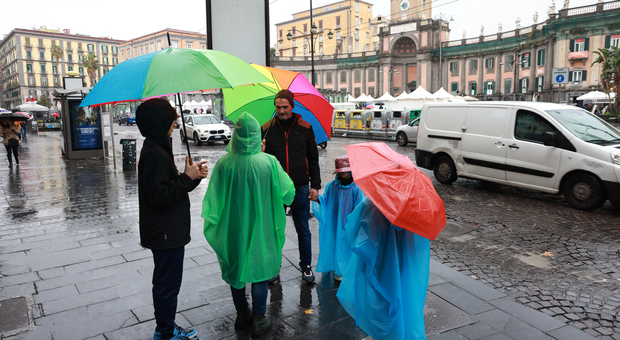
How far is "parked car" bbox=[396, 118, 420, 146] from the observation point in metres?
19.3

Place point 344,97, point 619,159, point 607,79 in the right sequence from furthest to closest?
point 344,97 → point 607,79 → point 619,159

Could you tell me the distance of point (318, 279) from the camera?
163 inches

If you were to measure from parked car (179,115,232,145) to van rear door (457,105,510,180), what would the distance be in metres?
14.2

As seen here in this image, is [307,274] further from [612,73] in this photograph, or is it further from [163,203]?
[612,73]

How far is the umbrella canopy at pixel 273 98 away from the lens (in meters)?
3.86

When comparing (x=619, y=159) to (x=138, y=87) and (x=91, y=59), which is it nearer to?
(x=138, y=87)

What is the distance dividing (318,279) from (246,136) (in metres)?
1.84

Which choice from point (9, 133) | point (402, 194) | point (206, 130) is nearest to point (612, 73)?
point (206, 130)

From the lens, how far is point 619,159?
6766mm

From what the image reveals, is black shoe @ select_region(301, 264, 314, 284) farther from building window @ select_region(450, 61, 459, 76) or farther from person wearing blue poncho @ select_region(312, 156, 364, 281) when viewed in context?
building window @ select_region(450, 61, 459, 76)

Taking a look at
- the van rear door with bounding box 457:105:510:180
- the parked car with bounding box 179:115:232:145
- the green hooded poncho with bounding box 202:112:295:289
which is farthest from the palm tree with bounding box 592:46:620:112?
the green hooded poncho with bounding box 202:112:295:289

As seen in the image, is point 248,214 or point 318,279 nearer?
point 248,214

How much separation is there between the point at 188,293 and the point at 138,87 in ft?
6.84

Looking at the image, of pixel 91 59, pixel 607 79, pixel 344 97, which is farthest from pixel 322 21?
pixel 607 79
